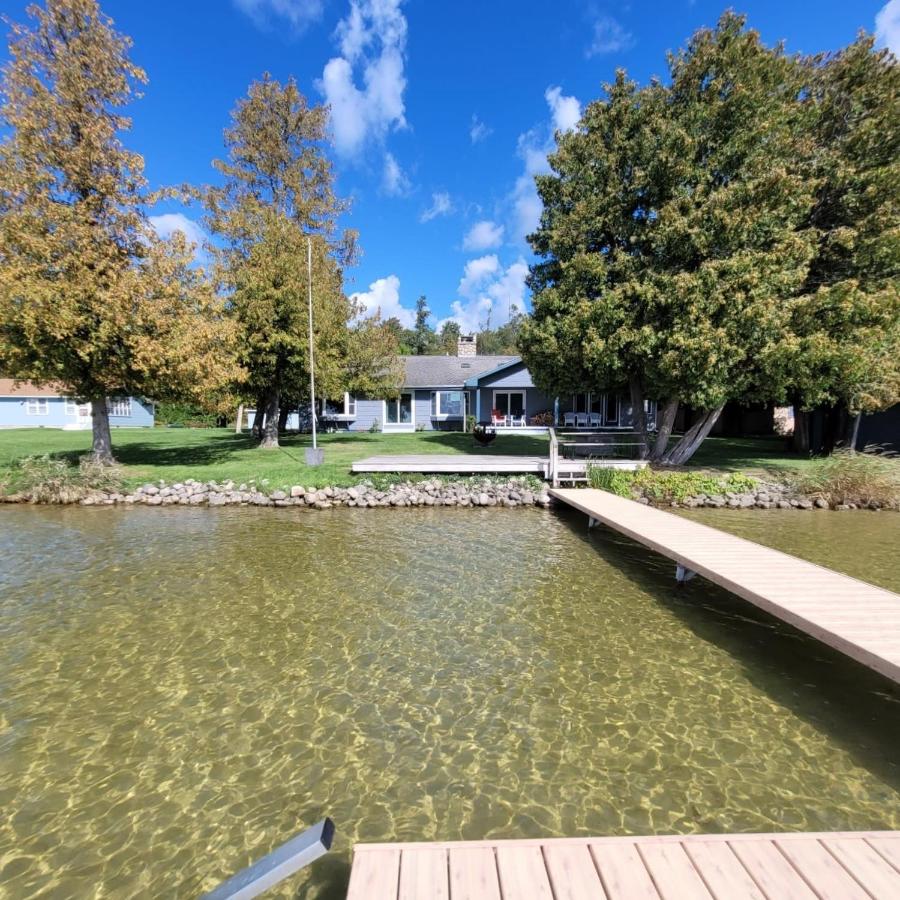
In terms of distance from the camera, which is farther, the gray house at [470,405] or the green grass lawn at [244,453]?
the gray house at [470,405]

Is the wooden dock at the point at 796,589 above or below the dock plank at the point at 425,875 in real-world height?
above

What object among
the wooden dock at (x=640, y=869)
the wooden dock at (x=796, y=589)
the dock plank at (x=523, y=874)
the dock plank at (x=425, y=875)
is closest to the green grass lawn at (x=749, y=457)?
the wooden dock at (x=796, y=589)

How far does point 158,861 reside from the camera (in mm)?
2859

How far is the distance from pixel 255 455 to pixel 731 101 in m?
17.2

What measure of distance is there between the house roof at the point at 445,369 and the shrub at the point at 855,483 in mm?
16101

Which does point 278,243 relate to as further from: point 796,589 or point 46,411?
point 46,411

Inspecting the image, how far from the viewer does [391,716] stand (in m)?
4.12

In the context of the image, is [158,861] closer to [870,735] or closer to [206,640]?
[206,640]

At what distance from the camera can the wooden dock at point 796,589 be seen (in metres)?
4.27

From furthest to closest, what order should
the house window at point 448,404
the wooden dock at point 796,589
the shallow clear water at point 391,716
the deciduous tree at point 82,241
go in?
the house window at point 448,404
the deciduous tree at point 82,241
the wooden dock at point 796,589
the shallow clear water at point 391,716

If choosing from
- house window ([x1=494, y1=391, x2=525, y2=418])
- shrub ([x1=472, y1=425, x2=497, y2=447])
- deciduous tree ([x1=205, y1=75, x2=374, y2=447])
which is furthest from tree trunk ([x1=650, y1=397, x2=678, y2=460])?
house window ([x1=494, y1=391, x2=525, y2=418])

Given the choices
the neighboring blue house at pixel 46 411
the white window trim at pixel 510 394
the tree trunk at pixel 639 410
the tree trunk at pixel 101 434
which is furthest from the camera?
the neighboring blue house at pixel 46 411

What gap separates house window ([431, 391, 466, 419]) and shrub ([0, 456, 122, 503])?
691 inches

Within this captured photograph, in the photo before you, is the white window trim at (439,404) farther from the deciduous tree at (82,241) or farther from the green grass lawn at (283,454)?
the deciduous tree at (82,241)
